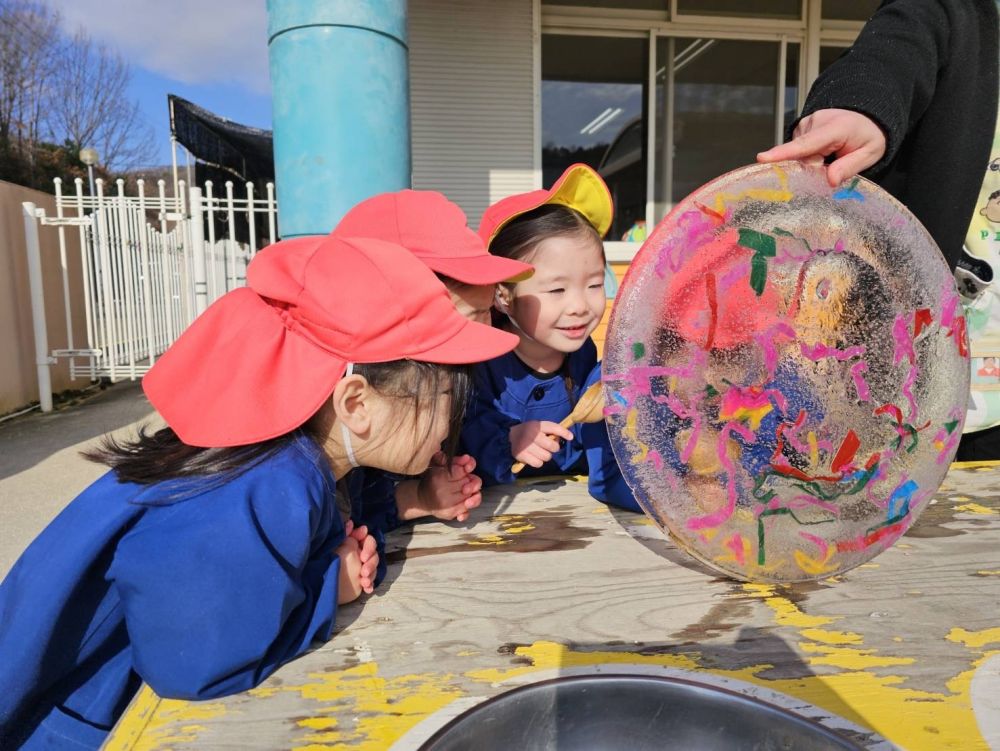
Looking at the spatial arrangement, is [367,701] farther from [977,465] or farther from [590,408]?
[977,465]

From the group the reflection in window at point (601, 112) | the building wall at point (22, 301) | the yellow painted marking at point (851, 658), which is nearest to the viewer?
the yellow painted marking at point (851, 658)

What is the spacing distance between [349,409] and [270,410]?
5.1 inches

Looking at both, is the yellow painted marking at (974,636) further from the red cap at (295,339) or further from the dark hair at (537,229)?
the dark hair at (537,229)

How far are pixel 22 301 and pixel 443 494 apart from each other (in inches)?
266

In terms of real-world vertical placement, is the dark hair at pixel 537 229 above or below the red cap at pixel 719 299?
above

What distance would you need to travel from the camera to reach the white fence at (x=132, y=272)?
6141mm

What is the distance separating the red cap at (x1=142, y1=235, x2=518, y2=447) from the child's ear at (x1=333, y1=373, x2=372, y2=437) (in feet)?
0.08

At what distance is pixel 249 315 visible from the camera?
953mm

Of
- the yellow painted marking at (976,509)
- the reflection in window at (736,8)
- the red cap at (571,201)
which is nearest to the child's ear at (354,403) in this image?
the red cap at (571,201)

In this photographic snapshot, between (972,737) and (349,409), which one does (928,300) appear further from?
(349,409)

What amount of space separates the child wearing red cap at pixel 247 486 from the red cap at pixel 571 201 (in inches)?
26.9

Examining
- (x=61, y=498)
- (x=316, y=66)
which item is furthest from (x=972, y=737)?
(x=61, y=498)

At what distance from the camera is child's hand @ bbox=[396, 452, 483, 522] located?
126cm

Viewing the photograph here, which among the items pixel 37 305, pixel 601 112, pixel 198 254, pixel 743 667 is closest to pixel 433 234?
pixel 743 667
